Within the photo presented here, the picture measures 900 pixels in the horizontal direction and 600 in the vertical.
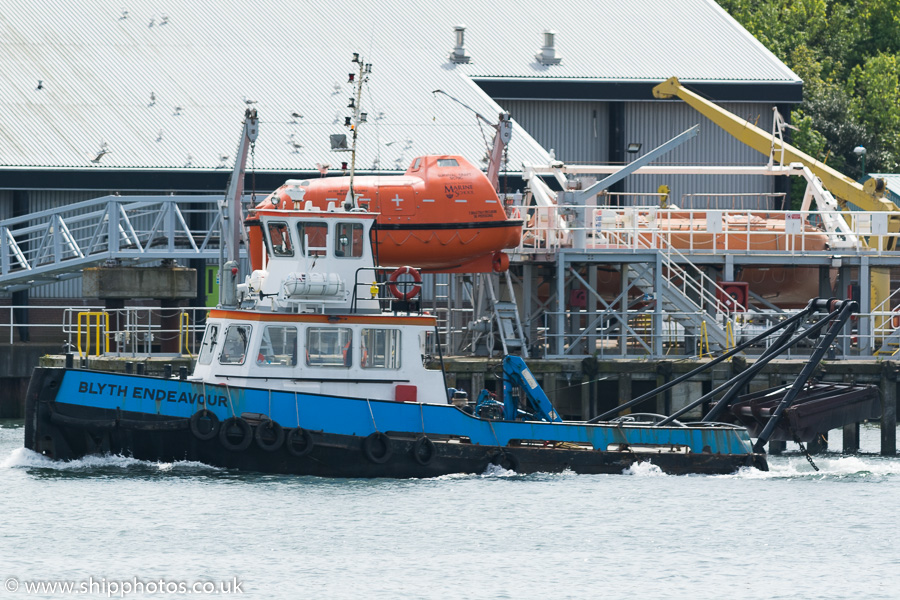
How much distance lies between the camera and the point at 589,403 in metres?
38.0

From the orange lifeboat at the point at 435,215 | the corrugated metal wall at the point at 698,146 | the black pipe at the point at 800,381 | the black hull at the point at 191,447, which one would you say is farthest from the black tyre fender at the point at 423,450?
the corrugated metal wall at the point at 698,146

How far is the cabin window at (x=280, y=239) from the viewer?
3136 centimetres

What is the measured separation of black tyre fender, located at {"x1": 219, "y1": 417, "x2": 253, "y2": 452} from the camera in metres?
30.1

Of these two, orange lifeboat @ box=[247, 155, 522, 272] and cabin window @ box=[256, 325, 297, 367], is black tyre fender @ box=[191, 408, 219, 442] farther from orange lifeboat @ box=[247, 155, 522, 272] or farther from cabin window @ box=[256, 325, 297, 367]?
orange lifeboat @ box=[247, 155, 522, 272]

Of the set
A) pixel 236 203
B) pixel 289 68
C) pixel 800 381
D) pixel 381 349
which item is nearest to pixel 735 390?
pixel 800 381

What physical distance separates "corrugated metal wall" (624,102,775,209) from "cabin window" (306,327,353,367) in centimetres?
2721

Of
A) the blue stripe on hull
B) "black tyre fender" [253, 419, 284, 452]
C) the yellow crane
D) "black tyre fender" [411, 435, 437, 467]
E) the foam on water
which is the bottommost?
the foam on water

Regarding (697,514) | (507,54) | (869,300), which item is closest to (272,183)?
(507,54)

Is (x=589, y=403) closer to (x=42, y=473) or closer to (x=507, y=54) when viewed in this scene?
(x=42, y=473)

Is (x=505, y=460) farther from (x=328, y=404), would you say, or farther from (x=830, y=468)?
(x=830, y=468)

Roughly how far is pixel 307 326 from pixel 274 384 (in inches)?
46.7

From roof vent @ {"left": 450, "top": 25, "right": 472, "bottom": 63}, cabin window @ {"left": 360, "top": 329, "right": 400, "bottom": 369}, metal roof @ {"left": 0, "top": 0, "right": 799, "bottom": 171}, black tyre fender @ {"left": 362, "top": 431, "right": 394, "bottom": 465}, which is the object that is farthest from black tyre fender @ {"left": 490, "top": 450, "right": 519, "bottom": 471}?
roof vent @ {"left": 450, "top": 25, "right": 472, "bottom": 63}

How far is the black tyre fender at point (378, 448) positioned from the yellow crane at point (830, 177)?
16.0 m

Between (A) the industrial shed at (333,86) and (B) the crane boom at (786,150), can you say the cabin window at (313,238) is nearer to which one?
(A) the industrial shed at (333,86)
